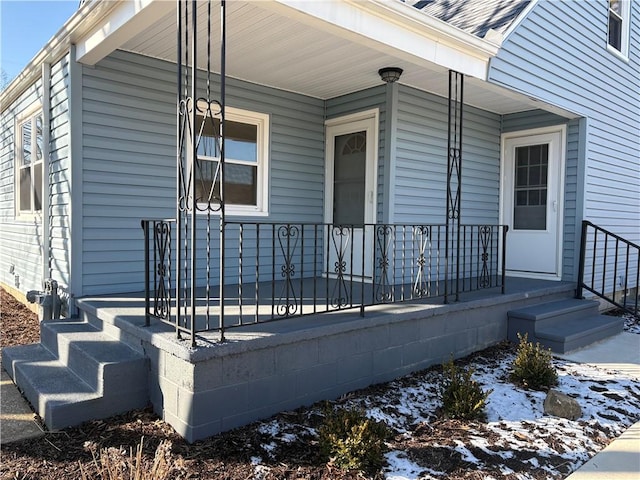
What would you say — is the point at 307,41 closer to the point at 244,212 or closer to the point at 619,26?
the point at 244,212

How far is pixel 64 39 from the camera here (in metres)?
3.94

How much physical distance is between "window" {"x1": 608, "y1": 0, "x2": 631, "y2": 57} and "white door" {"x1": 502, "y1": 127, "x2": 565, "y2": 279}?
194 cm

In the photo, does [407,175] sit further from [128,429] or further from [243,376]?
[128,429]

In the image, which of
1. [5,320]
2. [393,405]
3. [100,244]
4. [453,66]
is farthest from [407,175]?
[5,320]

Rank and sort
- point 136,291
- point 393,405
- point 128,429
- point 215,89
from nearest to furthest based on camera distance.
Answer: point 128,429 → point 393,405 → point 136,291 → point 215,89

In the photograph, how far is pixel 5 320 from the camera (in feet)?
16.4

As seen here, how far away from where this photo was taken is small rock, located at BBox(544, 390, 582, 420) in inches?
118

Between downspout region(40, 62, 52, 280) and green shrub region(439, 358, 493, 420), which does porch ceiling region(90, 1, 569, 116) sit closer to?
downspout region(40, 62, 52, 280)

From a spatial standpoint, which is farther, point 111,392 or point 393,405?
point 393,405

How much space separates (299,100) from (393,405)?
12.2ft

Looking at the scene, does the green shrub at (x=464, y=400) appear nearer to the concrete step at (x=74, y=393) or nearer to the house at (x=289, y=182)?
the house at (x=289, y=182)

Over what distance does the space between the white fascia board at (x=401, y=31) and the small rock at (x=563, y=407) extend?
2734 mm

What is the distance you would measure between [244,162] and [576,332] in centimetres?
383

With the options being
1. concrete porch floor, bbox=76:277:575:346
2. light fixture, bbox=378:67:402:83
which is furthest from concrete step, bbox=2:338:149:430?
light fixture, bbox=378:67:402:83
